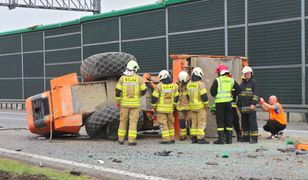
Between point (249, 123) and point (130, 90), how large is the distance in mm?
2639

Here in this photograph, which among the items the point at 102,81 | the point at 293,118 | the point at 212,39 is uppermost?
the point at 212,39

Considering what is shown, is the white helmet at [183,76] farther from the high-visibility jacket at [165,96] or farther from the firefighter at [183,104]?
the high-visibility jacket at [165,96]

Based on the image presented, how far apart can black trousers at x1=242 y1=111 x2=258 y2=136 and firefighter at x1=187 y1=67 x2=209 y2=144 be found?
87 centimetres

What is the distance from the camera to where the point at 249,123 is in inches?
400

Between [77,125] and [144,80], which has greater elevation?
[144,80]

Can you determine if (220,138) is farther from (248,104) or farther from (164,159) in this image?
(164,159)

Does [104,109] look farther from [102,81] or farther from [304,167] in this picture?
[304,167]

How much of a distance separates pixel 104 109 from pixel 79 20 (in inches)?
768

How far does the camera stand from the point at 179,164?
747 centimetres

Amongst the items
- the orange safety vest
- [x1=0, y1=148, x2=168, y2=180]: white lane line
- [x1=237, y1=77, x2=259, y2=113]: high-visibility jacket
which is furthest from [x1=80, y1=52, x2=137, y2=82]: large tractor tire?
the orange safety vest

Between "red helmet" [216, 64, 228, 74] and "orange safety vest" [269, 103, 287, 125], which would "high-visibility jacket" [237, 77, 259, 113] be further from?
"orange safety vest" [269, 103, 287, 125]

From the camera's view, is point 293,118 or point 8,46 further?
point 8,46

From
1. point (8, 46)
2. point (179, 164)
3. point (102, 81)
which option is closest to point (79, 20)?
point (8, 46)

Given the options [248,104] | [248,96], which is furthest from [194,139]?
[248,96]
